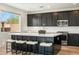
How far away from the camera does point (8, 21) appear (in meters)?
2.06

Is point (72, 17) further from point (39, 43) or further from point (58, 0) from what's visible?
point (58, 0)

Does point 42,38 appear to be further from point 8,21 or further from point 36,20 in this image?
point 8,21

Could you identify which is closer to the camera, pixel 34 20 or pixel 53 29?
pixel 34 20

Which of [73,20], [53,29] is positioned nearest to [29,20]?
[53,29]

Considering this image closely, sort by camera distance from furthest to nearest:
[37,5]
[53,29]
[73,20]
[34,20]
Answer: [73,20], [53,29], [34,20], [37,5]

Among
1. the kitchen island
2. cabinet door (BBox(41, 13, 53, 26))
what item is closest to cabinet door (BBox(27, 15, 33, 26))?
cabinet door (BBox(41, 13, 53, 26))

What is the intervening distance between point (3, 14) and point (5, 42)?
505 millimetres

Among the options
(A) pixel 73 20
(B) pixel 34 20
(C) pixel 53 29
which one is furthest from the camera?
(A) pixel 73 20

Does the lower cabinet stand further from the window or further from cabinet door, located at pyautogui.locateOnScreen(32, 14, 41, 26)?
the window

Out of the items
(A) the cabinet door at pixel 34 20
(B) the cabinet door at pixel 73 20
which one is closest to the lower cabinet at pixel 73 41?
(B) the cabinet door at pixel 73 20

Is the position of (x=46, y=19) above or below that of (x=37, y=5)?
below

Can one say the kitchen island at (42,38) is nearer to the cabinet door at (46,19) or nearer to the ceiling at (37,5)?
the cabinet door at (46,19)

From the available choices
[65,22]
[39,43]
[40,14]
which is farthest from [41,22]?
[65,22]

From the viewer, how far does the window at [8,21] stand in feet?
6.52
